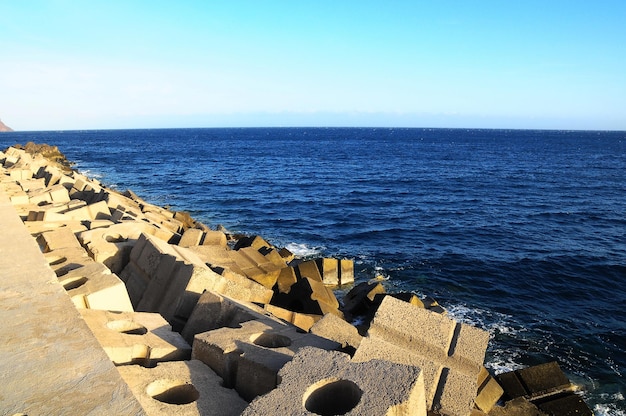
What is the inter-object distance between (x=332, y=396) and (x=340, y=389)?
124 millimetres

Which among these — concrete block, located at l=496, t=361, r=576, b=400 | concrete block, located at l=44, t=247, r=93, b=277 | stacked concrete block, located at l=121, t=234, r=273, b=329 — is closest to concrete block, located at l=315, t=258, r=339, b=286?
stacked concrete block, located at l=121, t=234, r=273, b=329

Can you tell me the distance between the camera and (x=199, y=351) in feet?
15.0

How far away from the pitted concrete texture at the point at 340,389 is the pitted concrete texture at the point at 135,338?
5.72ft

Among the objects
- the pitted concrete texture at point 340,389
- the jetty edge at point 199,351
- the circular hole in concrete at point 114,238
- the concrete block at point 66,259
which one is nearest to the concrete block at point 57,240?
the jetty edge at point 199,351

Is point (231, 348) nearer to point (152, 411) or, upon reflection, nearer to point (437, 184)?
point (152, 411)

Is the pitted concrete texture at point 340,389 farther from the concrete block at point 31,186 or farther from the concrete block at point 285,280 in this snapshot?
the concrete block at point 31,186

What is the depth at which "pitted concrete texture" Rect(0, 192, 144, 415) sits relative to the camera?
326cm

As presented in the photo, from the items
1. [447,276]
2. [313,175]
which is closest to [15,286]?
[447,276]

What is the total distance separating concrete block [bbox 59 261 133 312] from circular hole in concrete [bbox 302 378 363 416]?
3.53 m

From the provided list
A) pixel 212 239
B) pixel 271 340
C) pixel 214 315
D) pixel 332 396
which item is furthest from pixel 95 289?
pixel 212 239

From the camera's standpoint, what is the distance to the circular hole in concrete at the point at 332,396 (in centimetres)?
359

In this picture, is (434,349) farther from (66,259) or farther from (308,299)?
(66,259)

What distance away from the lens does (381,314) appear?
4980 mm

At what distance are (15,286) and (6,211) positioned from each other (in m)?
4.85
